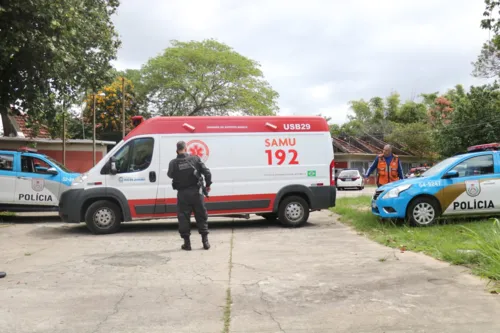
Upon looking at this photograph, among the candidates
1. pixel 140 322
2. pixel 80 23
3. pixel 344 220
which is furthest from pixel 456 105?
pixel 140 322

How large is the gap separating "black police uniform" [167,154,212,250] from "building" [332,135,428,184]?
36.8 m

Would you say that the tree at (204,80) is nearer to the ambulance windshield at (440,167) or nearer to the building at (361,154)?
the building at (361,154)

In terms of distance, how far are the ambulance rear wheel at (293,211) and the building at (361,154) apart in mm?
33663

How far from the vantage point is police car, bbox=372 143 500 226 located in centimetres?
911

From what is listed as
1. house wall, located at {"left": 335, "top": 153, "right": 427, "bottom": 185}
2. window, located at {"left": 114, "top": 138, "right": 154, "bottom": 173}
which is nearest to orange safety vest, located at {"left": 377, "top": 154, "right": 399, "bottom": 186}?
window, located at {"left": 114, "top": 138, "right": 154, "bottom": 173}

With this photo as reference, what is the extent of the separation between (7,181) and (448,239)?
33.9 feet

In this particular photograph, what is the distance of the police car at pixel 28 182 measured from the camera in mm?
12047

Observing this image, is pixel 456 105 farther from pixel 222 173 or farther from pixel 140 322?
pixel 140 322

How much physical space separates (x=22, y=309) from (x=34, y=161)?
8.68 m

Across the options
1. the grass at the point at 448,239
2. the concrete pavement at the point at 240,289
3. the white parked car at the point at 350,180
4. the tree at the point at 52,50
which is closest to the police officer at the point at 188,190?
the concrete pavement at the point at 240,289

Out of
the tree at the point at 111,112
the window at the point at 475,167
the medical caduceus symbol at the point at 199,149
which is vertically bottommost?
the window at the point at 475,167

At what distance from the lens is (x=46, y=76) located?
528 inches

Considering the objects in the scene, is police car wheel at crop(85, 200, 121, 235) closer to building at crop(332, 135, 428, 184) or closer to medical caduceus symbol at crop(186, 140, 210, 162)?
medical caduceus symbol at crop(186, 140, 210, 162)

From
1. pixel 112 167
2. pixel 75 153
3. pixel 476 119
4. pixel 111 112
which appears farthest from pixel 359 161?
pixel 112 167
